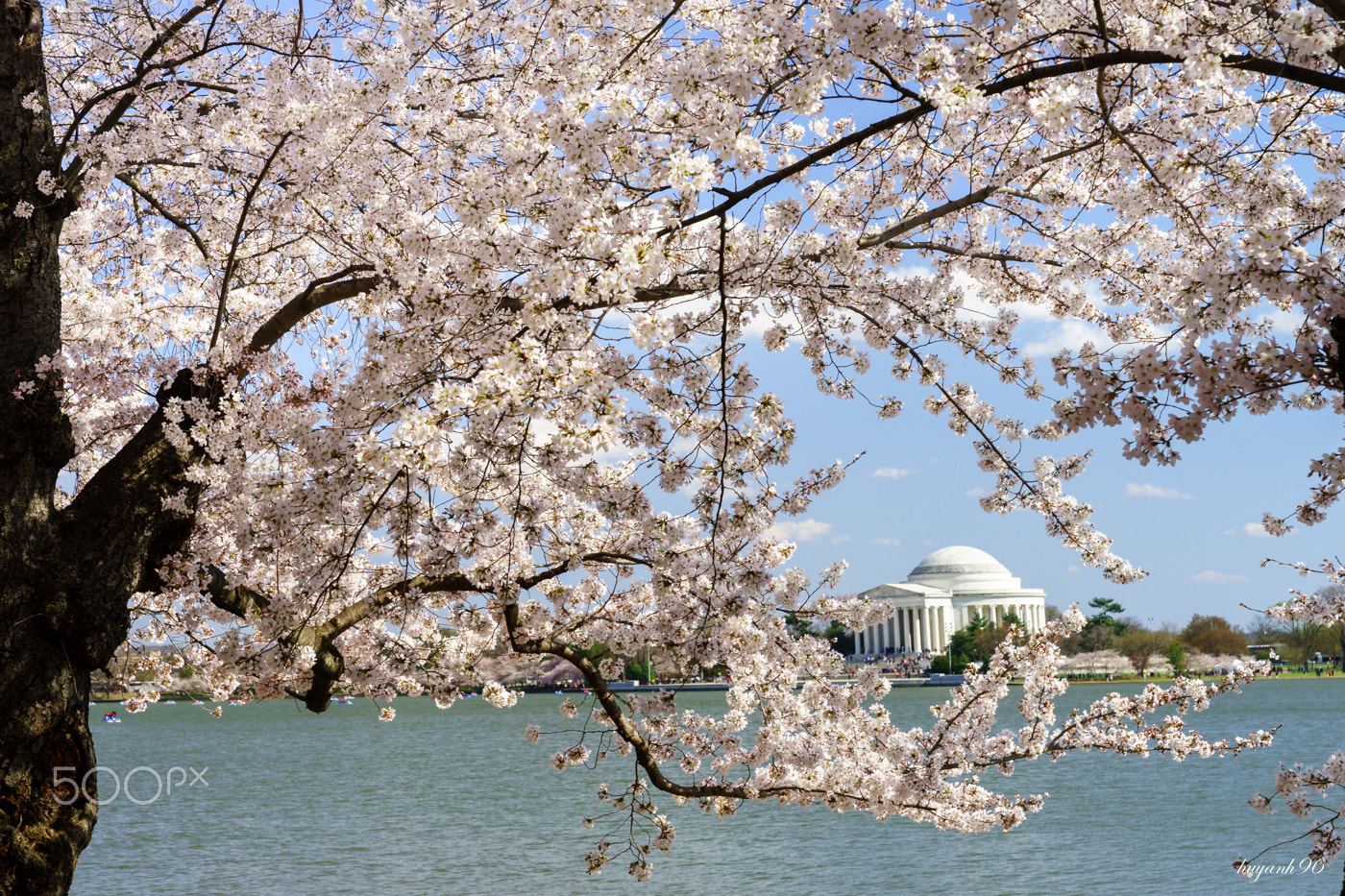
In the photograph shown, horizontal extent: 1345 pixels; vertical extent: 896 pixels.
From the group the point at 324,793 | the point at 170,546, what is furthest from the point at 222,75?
the point at 324,793

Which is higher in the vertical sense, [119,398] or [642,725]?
[119,398]

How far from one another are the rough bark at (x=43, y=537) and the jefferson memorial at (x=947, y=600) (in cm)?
9052

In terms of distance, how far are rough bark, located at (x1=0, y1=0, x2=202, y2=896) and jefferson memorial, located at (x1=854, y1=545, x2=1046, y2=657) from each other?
9052 cm

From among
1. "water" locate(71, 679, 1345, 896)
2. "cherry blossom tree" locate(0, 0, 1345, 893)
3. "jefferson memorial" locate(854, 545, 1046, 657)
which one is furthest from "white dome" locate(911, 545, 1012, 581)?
"cherry blossom tree" locate(0, 0, 1345, 893)

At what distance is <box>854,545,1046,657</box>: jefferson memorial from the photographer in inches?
3784

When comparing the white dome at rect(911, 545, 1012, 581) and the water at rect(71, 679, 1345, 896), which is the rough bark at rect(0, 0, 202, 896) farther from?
the white dome at rect(911, 545, 1012, 581)

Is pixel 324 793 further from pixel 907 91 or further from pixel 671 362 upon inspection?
pixel 907 91

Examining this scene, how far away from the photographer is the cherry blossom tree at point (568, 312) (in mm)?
3762

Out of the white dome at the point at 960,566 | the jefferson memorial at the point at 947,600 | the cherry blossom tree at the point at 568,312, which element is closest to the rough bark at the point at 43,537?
the cherry blossom tree at the point at 568,312

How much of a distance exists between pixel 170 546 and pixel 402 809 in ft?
69.3

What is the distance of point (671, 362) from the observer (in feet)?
17.6

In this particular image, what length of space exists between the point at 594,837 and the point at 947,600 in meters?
83.8

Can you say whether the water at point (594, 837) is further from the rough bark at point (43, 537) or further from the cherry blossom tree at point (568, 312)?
→ the rough bark at point (43, 537)

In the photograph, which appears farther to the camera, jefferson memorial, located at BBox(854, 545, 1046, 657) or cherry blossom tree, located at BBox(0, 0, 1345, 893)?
jefferson memorial, located at BBox(854, 545, 1046, 657)
